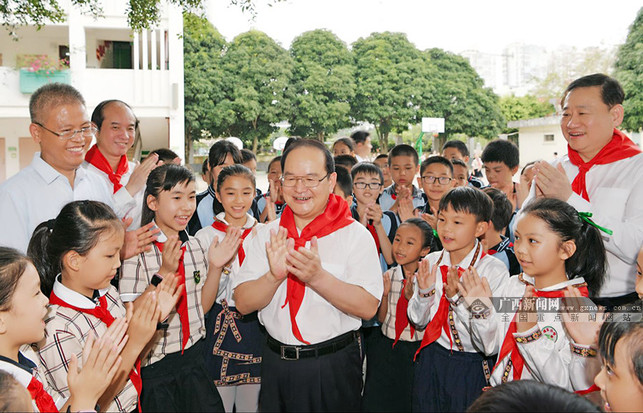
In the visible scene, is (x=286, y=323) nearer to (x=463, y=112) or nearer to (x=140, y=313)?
(x=140, y=313)

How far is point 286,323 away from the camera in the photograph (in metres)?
2.24

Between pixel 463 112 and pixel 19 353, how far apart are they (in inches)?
900

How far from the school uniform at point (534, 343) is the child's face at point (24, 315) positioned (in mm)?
1666

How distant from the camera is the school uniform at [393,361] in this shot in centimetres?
301

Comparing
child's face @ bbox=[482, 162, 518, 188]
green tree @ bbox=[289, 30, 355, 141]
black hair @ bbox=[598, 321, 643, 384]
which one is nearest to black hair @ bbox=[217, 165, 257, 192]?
child's face @ bbox=[482, 162, 518, 188]

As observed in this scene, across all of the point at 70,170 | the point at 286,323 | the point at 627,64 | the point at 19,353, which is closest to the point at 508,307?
the point at 286,323

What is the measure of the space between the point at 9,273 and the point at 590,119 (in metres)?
2.73

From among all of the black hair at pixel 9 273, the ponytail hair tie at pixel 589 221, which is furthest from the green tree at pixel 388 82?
the black hair at pixel 9 273

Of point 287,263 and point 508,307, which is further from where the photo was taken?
point 508,307

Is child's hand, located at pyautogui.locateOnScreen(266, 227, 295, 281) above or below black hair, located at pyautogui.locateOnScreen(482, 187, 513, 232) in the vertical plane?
below

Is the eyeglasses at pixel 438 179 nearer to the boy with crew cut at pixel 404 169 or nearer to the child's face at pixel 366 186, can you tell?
the child's face at pixel 366 186

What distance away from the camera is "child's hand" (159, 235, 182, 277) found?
2.44 m

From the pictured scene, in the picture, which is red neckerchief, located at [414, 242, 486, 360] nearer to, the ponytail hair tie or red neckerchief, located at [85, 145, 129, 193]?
the ponytail hair tie

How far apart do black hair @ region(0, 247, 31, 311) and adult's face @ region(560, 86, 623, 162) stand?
2.63 metres
